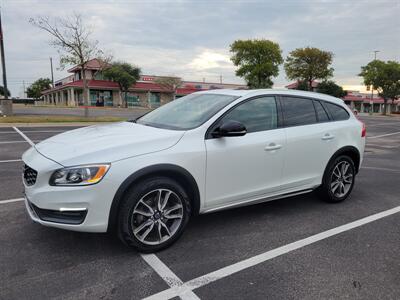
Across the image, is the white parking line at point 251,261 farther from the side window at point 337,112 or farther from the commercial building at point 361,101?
the commercial building at point 361,101

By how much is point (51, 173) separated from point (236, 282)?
1.86 meters

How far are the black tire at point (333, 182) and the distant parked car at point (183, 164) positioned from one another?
17 millimetres

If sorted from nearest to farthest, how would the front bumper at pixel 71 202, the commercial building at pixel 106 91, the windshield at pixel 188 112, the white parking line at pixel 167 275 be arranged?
the white parking line at pixel 167 275 → the front bumper at pixel 71 202 → the windshield at pixel 188 112 → the commercial building at pixel 106 91

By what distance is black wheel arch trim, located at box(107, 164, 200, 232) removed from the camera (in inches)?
120

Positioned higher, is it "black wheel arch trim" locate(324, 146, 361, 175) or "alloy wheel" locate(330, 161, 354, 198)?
"black wheel arch trim" locate(324, 146, 361, 175)

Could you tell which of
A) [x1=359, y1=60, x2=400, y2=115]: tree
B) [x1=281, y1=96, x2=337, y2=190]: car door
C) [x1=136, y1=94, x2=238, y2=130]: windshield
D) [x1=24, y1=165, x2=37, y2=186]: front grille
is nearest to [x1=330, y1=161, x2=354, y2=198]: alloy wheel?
[x1=281, y1=96, x2=337, y2=190]: car door

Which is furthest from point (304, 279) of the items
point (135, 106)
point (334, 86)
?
point (334, 86)

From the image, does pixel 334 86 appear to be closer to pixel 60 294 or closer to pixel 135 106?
pixel 135 106

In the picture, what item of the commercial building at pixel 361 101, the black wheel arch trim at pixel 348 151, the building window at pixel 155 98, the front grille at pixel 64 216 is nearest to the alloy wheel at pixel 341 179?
the black wheel arch trim at pixel 348 151

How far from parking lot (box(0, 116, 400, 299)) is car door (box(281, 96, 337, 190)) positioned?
1.72ft

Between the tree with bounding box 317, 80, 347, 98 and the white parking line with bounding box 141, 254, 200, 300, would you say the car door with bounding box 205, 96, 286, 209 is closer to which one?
the white parking line with bounding box 141, 254, 200, 300

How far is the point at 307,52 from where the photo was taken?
172ft

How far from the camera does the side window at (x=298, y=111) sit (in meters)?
4.39

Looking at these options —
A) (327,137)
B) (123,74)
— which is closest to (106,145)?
(327,137)
